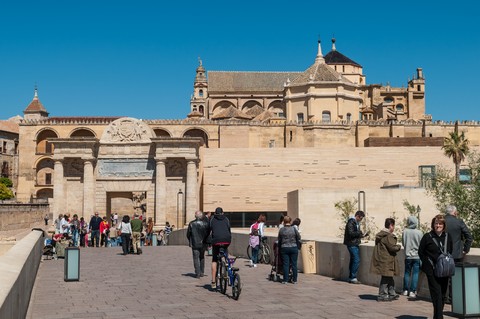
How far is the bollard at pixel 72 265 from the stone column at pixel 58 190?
2348 centimetres

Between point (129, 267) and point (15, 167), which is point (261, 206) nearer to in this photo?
point (129, 267)

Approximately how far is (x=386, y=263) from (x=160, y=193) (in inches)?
1047

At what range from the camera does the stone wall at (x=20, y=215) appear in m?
55.2

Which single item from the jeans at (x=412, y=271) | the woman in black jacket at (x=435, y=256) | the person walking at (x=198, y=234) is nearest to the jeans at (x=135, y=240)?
the person walking at (x=198, y=234)

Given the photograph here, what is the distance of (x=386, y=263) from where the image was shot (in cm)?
1142

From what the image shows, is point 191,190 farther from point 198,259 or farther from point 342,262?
point 342,262

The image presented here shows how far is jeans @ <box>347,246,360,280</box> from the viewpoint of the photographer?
13.5 metres

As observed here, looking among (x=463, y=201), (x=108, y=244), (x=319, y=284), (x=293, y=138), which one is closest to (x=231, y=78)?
(x=293, y=138)

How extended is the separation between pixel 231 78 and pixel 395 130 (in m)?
34.0

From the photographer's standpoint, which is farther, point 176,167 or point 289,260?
point 176,167

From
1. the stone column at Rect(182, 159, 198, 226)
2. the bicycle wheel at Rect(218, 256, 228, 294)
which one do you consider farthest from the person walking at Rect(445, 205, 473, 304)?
the stone column at Rect(182, 159, 198, 226)

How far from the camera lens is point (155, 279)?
1493cm

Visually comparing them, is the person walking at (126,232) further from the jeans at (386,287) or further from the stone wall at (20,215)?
the stone wall at (20,215)

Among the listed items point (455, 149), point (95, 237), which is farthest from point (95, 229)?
point (455, 149)
